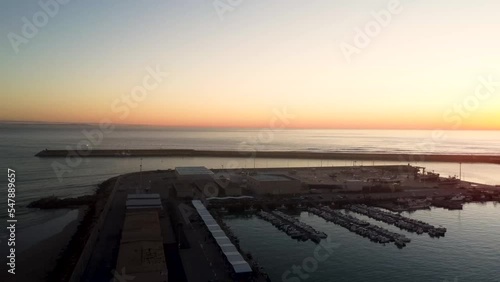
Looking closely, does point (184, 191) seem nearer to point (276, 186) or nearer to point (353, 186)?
point (276, 186)

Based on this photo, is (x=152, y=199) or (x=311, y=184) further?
(x=311, y=184)

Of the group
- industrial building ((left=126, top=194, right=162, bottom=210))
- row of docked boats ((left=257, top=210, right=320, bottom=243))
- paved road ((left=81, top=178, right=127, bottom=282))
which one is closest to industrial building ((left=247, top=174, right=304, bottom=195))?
row of docked boats ((left=257, top=210, right=320, bottom=243))

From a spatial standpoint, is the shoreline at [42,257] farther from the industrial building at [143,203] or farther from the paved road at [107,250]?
the industrial building at [143,203]

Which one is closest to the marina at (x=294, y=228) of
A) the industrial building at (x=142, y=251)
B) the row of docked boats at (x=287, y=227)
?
the row of docked boats at (x=287, y=227)

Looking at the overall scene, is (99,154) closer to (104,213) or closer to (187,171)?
(187,171)

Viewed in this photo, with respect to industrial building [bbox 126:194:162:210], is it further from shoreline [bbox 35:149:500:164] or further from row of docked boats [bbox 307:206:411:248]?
shoreline [bbox 35:149:500:164]

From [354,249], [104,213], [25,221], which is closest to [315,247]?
[354,249]
